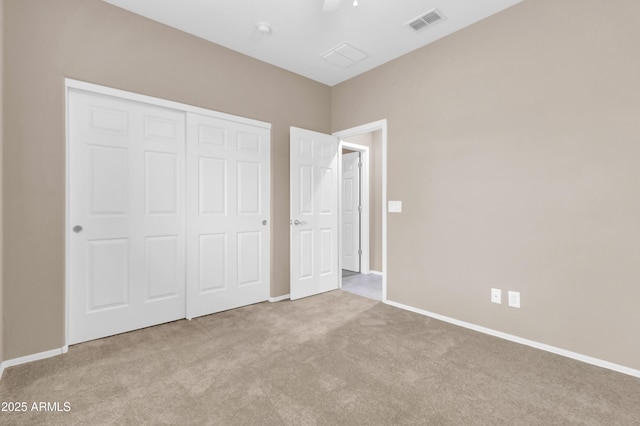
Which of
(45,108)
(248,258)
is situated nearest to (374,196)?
(248,258)

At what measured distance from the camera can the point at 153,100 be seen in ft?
9.27

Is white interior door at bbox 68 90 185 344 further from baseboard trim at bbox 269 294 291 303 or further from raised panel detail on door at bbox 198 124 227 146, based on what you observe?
baseboard trim at bbox 269 294 291 303

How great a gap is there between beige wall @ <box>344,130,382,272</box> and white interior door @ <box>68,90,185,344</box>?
3.28 metres

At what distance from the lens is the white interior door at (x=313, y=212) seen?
12.4ft

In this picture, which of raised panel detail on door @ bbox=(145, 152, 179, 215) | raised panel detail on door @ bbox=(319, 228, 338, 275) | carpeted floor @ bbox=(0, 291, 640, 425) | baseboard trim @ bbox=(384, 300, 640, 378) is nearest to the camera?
carpeted floor @ bbox=(0, 291, 640, 425)

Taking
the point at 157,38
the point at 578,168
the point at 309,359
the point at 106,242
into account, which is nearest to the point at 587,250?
the point at 578,168

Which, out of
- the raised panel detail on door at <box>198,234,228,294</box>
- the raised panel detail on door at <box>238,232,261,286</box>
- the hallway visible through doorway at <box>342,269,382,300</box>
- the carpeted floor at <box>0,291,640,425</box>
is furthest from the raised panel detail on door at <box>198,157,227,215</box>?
the hallway visible through doorway at <box>342,269,382,300</box>

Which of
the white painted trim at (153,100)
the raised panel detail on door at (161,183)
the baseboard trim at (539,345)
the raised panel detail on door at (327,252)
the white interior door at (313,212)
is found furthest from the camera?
the raised panel detail on door at (327,252)

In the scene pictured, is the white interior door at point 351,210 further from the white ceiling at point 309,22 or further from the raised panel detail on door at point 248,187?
the raised panel detail on door at point 248,187

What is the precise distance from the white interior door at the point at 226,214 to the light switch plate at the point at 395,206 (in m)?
1.49

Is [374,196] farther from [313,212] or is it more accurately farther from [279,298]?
[279,298]

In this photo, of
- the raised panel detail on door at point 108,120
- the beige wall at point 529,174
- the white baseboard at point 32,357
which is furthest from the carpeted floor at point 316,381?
the raised panel detail on door at point 108,120

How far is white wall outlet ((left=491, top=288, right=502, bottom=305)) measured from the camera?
2.71m

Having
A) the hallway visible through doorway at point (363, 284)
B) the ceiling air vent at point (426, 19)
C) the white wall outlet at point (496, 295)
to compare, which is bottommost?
the hallway visible through doorway at point (363, 284)
